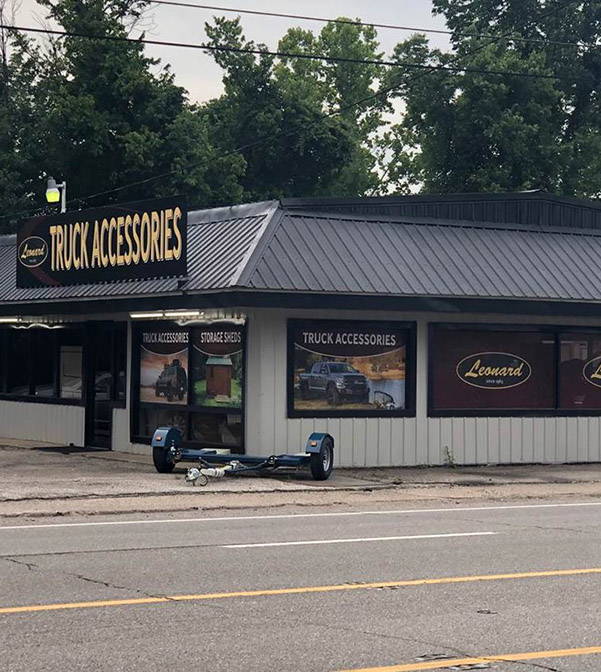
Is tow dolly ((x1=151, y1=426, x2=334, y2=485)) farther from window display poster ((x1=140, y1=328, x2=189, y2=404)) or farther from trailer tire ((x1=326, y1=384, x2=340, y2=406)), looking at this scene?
window display poster ((x1=140, y1=328, x2=189, y2=404))

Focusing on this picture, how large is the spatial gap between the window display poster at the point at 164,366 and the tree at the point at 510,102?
3198 cm

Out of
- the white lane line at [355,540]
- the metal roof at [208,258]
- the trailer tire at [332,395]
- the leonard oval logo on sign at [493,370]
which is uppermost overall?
the metal roof at [208,258]

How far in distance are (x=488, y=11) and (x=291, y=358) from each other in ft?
143

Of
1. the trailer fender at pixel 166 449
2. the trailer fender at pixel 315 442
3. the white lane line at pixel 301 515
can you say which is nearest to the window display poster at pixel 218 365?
the trailer fender at pixel 166 449

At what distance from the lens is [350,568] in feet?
38.0

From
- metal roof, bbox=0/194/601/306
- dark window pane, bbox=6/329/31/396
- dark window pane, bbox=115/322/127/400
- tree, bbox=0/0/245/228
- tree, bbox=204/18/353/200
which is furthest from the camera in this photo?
tree, bbox=204/18/353/200

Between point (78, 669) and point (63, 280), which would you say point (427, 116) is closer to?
point (63, 280)

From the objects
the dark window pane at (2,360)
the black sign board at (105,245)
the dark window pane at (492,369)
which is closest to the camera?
the black sign board at (105,245)

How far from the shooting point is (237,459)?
804 inches

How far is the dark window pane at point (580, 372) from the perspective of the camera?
977 inches

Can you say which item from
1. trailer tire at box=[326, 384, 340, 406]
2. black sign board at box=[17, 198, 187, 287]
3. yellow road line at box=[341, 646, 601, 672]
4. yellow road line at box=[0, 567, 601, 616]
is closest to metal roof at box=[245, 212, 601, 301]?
black sign board at box=[17, 198, 187, 287]

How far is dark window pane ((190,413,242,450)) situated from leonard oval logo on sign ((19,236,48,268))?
523 cm

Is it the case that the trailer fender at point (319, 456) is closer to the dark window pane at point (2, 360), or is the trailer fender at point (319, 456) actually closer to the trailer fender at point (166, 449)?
the trailer fender at point (166, 449)

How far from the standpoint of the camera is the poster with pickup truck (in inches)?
880
